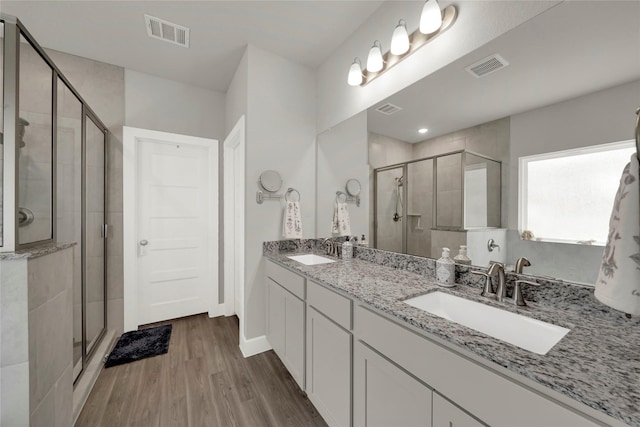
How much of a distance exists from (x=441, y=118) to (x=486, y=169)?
384 mm

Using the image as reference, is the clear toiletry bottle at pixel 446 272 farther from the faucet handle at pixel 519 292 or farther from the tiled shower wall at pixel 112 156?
the tiled shower wall at pixel 112 156

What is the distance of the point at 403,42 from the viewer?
4.68 ft

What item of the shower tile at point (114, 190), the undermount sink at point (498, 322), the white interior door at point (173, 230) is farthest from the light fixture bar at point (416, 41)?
the shower tile at point (114, 190)

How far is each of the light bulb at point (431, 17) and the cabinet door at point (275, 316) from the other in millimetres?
1802

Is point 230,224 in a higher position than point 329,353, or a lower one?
higher

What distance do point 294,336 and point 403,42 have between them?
1935 millimetres

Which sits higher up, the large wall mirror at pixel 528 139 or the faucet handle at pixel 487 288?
the large wall mirror at pixel 528 139

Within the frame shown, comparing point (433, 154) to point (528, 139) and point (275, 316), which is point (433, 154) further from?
point (275, 316)

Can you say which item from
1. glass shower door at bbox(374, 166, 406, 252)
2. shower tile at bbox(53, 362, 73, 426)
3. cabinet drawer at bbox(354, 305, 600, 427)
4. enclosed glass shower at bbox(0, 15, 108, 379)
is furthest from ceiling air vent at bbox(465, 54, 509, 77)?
shower tile at bbox(53, 362, 73, 426)

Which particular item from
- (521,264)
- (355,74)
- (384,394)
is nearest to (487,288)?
(521,264)

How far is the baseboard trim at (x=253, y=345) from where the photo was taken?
6.81 ft

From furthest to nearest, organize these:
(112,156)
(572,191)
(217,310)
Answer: (217,310) < (112,156) < (572,191)

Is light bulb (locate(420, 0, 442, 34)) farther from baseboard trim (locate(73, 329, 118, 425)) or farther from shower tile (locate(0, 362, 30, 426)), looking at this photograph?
baseboard trim (locate(73, 329, 118, 425))

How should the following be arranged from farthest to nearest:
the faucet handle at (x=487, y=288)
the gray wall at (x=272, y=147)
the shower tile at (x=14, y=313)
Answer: the gray wall at (x=272, y=147) → the faucet handle at (x=487, y=288) → the shower tile at (x=14, y=313)
